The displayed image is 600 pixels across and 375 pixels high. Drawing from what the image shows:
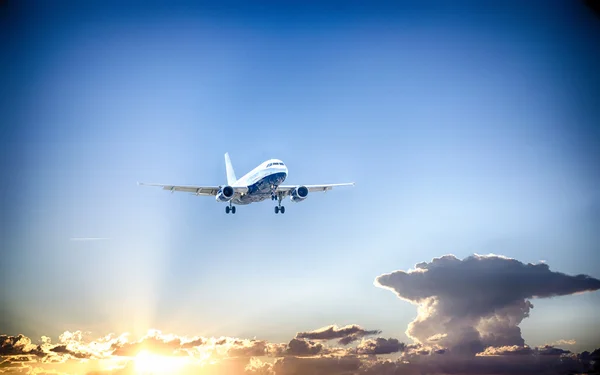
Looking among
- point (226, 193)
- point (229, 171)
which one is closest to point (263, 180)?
point (226, 193)

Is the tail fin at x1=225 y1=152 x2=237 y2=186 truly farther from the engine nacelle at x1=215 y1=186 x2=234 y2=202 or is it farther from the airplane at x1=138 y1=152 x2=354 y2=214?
A: the engine nacelle at x1=215 y1=186 x2=234 y2=202

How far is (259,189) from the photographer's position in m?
85.2

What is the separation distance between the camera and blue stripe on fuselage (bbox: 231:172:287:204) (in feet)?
271

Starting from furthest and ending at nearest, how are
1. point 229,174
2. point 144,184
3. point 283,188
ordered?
point 229,174 < point 283,188 < point 144,184

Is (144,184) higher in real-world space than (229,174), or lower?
lower

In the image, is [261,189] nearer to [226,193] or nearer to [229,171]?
[226,193]

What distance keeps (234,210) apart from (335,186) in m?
15.8

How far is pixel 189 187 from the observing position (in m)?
88.6

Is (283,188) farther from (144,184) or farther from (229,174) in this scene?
(229,174)

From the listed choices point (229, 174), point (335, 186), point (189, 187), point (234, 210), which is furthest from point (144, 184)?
point (229, 174)

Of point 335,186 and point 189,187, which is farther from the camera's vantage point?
point 335,186

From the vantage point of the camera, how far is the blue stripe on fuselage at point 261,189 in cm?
8268

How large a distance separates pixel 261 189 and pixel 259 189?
10.6 inches

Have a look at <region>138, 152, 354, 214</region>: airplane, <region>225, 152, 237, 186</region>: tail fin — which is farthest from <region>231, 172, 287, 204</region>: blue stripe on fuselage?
<region>225, 152, 237, 186</region>: tail fin
